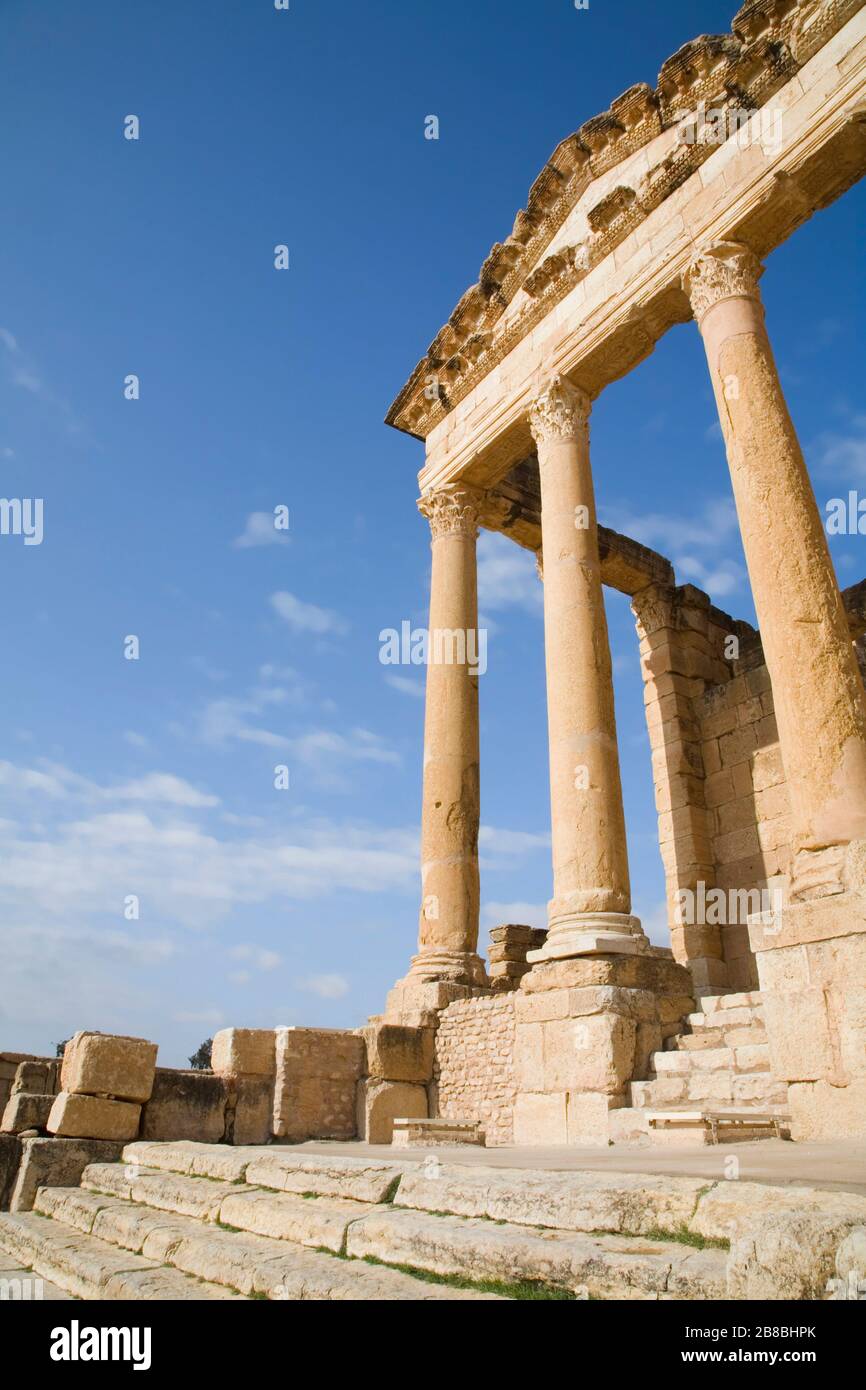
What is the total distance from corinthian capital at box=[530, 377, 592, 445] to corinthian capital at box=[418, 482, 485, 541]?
234 centimetres

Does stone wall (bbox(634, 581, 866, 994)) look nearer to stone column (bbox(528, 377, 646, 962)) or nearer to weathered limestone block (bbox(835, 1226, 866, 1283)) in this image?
stone column (bbox(528, 377, 646, 962))

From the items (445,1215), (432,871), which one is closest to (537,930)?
(432,871)

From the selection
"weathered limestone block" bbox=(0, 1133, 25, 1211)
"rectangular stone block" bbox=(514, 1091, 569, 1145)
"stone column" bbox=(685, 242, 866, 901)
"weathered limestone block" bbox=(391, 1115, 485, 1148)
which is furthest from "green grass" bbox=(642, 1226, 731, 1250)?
"weathered limestone block" bbox=(0, 1133, 25, 1211)

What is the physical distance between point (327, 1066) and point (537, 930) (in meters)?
6.73

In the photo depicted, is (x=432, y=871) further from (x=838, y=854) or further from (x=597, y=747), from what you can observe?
(x=838, y=854)

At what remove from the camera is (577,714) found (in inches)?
461

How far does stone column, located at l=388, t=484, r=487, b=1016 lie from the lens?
42.9 feet

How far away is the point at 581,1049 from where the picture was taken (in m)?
9.73

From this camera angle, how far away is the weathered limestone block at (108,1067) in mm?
9734

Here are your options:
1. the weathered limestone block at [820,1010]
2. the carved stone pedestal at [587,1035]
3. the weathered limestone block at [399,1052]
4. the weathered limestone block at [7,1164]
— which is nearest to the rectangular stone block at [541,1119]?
the carved stone pedestal at [587,1035]

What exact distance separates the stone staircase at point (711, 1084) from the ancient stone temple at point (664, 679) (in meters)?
0.03

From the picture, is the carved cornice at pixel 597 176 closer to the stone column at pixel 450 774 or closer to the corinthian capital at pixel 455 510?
the corinthian capital at pixel 455 510

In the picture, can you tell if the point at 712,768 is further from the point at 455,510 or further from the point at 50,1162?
the point at 50,1162
